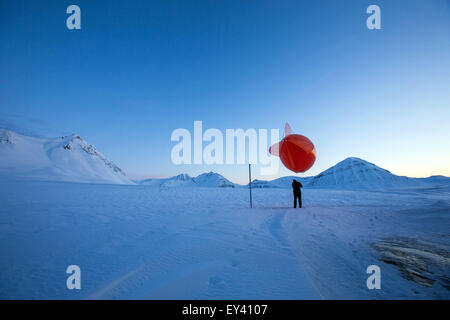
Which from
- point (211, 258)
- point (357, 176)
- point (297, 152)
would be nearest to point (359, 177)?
point (357, 176)

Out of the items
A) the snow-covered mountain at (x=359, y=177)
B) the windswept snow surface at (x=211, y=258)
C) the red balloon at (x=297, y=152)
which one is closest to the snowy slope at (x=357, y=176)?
the snow-covered mountain at (x=359, y=177)

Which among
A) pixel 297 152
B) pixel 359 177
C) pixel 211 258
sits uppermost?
pixel 297 152

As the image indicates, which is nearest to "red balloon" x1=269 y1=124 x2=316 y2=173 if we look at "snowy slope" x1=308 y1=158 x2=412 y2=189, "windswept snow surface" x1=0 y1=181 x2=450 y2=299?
"windswept snow surface" x1=0 y1=181 x2=450 y2=299

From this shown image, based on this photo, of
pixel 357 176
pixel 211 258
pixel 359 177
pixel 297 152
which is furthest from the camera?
pixel 357 176

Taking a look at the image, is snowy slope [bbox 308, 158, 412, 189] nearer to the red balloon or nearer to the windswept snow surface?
the red balloon

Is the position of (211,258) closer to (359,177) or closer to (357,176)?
(359,177)

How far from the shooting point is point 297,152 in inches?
330

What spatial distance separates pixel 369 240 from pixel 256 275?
403cm

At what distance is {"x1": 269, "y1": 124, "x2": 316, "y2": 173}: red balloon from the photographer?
8320 millimetres

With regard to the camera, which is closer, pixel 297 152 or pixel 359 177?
pixel 297 152

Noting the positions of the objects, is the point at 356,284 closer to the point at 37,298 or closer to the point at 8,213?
the point at 37,298

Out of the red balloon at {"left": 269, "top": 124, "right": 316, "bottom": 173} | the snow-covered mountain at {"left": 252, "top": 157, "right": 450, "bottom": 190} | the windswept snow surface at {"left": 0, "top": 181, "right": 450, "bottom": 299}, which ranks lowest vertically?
the snow-covered mountain at {"left": 252, "top": 157, "right": 450, "bottom": 190}
